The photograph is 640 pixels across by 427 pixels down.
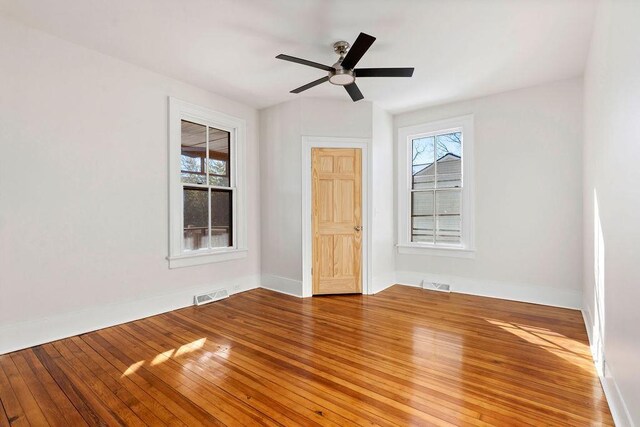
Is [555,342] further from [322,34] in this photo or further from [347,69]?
[322,34]

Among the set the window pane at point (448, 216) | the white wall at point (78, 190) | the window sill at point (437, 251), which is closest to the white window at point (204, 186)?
the white wall at point (78, 190)

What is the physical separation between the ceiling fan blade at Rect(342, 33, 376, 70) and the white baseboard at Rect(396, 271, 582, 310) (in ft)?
11.0

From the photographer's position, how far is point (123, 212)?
3373 millimetres

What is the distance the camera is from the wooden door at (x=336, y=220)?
4477 mm

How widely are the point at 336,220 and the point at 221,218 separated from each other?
65.0 inches

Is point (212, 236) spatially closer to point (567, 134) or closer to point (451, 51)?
point (451, 51)

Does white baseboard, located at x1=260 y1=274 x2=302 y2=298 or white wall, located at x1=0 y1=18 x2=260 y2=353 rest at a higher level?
white wall, located at x1=0 y1=18 x2=260 y2=353

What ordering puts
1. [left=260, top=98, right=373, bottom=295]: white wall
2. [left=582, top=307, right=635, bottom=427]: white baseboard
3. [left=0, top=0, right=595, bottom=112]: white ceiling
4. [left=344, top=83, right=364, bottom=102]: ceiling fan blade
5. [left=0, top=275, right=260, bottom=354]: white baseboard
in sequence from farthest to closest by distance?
[left=260, top=98, right=373, bottom=295]: white wall
[left=344, top=83, right=364, bottom=102]: ceiling fan blade
[left=0, top=275, right=260, bottom=354]: white baseboard
[left=0, top=0, right=595, bottom=112]: white ceiling
[left=582, top=307, right=635, bottom=427]: white baseboard

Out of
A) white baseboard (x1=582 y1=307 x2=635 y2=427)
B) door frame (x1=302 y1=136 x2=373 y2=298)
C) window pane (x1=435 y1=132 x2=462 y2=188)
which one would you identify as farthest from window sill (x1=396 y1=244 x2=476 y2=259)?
white baseboard (x1=582 y1=307 x2=635 y2=427)

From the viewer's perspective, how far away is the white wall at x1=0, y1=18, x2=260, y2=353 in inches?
106

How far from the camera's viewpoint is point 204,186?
419 centimetres

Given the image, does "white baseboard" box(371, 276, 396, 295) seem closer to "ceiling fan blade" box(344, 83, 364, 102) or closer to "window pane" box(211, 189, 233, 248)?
"window pane" box(211, 189, 233, 248)

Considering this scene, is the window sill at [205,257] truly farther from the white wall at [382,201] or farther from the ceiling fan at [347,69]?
the ceiling fan at [347,69]

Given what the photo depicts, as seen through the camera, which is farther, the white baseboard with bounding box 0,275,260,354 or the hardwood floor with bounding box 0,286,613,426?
the white baseboard with bounding box 0,275,260,354
